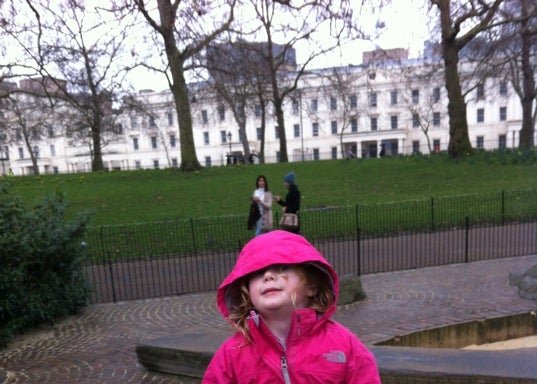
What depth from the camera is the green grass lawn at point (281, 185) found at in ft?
52.0

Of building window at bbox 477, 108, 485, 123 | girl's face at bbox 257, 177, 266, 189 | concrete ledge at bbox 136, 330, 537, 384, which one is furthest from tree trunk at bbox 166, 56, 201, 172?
building window at bbox 477, 108, 485, 123

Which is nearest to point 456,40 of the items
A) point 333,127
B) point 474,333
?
point 474,333

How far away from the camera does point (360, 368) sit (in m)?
1.99

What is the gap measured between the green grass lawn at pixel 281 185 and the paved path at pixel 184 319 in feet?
22.1

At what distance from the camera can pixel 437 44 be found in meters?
23.9

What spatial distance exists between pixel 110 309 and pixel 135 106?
77.6 ft

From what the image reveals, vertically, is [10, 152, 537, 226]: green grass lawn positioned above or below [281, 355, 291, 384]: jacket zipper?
below

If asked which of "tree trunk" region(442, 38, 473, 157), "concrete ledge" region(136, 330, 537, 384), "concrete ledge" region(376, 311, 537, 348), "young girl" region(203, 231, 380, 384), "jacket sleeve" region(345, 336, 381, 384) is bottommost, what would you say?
"concrete ledge" region(376, 311, 537, 348)

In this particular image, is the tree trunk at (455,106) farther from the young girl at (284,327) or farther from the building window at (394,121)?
the building window at (394,121)

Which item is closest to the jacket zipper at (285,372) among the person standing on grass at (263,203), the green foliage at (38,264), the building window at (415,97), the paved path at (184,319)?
the paved path at (184,319)

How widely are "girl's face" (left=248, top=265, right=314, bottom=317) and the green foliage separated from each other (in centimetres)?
531

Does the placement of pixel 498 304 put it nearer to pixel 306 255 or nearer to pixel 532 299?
pixel 532 299

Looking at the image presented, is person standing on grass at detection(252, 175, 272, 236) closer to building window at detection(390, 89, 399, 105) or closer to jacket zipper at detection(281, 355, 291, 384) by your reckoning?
jacket zipper at detection(281, 355, 291, 384)

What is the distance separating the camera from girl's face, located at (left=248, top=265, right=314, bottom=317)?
187cm
